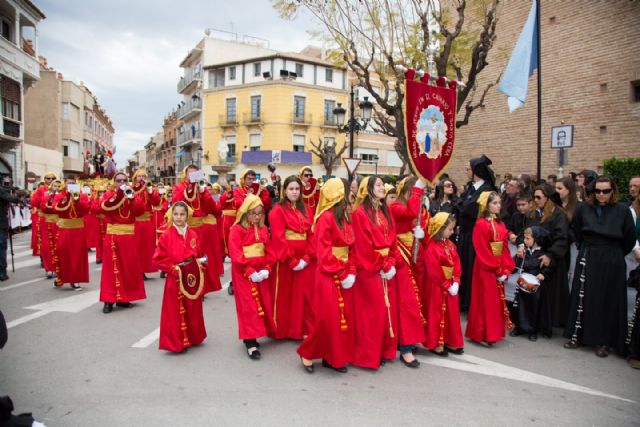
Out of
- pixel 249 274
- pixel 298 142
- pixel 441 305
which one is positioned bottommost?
pixel 441 305

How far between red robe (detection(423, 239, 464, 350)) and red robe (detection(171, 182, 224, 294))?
4.30 m

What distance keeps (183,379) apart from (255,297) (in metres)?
1.14

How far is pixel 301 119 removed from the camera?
1581 inches

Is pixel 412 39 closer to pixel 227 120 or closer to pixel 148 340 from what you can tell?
pixel 148 340

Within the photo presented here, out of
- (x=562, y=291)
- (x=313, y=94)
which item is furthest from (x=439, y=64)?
(x=313, y=94)

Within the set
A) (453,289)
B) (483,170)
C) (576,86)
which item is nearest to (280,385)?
(453,289)

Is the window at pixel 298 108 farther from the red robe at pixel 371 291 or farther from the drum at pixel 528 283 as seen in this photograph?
the red robe at pixel 371 291

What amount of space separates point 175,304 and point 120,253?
254 centimetres

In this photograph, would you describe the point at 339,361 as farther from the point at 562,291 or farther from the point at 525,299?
the point at 562,291

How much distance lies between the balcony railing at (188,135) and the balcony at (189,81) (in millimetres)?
4770

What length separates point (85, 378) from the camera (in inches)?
171

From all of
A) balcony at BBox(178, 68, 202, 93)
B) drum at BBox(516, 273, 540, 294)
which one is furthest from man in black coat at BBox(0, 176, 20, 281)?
balcony at BBox(178, 68, 202, 93)

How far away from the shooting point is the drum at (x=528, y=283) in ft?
18.8

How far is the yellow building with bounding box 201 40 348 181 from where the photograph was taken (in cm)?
3956
